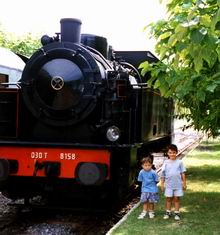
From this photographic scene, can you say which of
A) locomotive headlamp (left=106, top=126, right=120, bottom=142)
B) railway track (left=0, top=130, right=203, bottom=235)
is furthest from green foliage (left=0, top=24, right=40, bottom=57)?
locomotive headlamp (left=106, top=126, right=120, bottom=142)

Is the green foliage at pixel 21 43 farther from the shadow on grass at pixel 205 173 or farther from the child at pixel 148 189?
the child at pixel 148 189

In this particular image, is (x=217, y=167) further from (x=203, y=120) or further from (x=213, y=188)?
(x=203, y=120)

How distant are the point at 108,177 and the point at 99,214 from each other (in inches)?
54.0

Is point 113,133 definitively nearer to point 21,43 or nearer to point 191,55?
point 191,55

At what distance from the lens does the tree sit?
9.61ft

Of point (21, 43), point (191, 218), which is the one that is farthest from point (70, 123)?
point (21, 43)

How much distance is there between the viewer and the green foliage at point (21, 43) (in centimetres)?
3738

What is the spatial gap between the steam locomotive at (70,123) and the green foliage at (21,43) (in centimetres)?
3029

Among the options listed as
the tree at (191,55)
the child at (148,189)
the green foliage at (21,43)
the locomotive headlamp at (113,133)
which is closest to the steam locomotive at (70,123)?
the locomotive headlamp at (113,133)

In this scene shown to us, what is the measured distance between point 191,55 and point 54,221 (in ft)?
16.0

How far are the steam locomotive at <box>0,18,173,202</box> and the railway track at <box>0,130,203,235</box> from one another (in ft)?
1.47

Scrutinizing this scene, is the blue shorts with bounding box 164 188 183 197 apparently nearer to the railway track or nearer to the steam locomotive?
the steam locomotive

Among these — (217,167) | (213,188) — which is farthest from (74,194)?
(217,167)

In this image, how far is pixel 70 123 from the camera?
23.0ft
